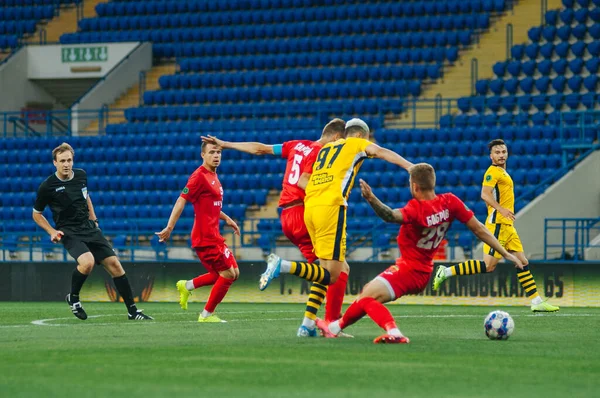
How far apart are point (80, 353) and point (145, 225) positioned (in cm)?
1679

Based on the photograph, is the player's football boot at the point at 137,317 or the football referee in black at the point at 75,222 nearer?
the football referee in black at the point at 75,222

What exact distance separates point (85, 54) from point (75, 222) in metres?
20.3

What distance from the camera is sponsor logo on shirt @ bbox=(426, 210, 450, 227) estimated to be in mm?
9312

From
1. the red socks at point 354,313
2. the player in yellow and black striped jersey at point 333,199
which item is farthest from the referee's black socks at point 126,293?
the red socks at point 354,313

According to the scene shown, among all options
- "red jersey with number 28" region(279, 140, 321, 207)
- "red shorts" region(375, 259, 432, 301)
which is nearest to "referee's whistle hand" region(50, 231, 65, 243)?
"red jersey with number 28" region(279, 140, 321, 207)

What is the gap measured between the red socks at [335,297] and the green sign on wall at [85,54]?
906 inches

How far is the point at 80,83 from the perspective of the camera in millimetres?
33781

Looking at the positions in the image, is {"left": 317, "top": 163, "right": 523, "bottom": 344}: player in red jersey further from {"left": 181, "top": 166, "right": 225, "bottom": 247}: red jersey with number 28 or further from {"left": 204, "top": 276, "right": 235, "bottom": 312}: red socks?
{"left": 181, "top": 166, "right": 225, "bottom": 247}: red jersey with number 28

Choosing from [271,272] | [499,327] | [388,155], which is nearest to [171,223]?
[271,272]

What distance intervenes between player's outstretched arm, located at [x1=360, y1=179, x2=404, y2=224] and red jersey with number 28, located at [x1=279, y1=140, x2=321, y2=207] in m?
2.17

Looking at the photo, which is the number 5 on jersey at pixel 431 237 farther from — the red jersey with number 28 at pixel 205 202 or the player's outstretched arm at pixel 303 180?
the red jersey with number 28 at pixel 205 202

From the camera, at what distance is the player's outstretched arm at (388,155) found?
945 centimetres

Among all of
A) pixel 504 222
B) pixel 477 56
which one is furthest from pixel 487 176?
pixel 477 56

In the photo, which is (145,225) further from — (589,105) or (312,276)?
(312,276)
